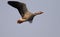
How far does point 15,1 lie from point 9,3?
0.27 ft

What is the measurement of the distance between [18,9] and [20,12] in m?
0.05

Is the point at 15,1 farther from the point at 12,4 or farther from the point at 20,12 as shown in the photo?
the point at 20,12

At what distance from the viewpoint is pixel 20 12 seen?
1.78 meters

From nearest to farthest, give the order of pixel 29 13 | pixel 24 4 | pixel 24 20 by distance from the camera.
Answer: pixel 24 20 < pixel 29 13 < pixel 24 4

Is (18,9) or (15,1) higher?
(15,1)

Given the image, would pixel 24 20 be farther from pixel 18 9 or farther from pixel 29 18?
pixel 18 9

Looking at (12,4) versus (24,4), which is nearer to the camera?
(12,4)

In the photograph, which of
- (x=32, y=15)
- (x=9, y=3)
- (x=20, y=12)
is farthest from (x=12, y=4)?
(x=32, y=15)

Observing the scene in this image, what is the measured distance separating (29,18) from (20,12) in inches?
8.1

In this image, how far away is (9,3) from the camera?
5.34 feet

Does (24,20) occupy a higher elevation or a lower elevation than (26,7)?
lower

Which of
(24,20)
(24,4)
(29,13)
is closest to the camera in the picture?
(24,20)

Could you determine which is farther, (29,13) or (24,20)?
(29,13)

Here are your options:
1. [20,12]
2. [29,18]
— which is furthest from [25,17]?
[20,12]
